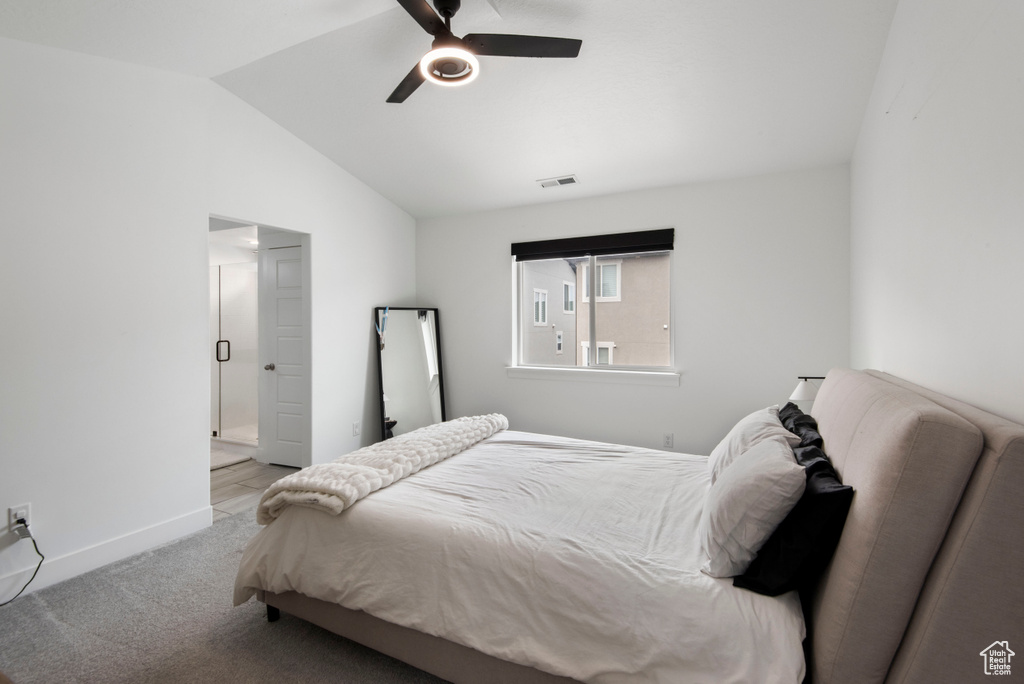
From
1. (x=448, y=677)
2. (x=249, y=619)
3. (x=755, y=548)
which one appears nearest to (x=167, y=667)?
(x=249, y=619)

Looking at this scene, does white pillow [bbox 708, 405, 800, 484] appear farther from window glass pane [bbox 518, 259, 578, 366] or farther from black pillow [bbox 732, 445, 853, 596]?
window glass pane [bbox 518, 259, 578, 366]

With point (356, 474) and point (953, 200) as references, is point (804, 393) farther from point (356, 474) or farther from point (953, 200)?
point (356, 474)

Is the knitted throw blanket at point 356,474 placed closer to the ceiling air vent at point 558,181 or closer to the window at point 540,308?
the window at point 540,308

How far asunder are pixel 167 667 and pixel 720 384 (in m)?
3.46

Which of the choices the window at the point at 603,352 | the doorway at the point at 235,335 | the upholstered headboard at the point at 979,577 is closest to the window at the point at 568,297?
the window at the point at 603,352

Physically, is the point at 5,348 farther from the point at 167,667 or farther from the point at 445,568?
the point at 445,568

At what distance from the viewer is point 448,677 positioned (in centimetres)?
146

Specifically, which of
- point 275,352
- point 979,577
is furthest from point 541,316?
point 979,577

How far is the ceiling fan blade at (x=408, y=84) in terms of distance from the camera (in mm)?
2135

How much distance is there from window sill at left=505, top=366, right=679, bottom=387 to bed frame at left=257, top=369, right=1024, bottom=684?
2.39m

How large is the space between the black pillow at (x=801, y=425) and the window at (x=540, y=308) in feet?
8.17

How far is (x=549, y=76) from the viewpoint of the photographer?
2.61m

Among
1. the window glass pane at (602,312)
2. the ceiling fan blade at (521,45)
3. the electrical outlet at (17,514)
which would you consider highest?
the ceiling fan blade at (521,45)

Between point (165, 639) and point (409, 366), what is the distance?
2770 millimetres
